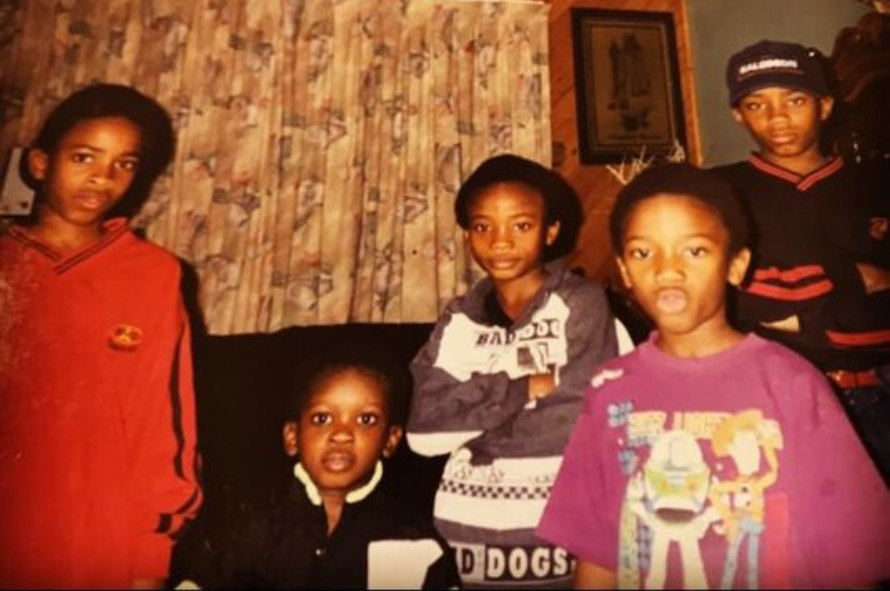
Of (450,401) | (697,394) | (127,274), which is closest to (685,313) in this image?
(697,394)

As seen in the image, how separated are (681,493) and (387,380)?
0.48 m

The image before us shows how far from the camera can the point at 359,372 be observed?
1.13m

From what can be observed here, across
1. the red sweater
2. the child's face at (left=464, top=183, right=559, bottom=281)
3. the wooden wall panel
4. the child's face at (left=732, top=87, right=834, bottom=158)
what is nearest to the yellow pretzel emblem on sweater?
the red sweater

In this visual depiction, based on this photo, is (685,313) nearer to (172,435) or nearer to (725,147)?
(725,147)

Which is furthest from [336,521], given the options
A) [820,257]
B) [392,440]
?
[820,257]

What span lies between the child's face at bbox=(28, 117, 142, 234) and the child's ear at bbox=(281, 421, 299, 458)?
1.58ft

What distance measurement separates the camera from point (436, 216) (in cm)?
163

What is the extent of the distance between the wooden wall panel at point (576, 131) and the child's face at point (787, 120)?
13.5 inches

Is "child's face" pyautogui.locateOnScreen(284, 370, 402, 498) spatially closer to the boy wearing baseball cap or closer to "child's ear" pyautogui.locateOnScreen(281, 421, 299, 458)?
"child's ear" pyautogui.locateOnScreen(281, 421, 299, 458)

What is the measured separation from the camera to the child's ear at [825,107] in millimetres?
1221

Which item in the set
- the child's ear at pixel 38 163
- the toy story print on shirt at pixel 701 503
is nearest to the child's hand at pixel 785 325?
the toy story print on shirt at pixel 701 503

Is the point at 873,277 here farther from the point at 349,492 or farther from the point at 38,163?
the point at 38,163

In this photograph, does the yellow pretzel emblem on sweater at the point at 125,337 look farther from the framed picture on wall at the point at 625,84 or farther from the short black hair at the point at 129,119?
the framed picture on wall at the point at 625,84

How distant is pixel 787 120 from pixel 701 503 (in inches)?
Answer: 27.4
